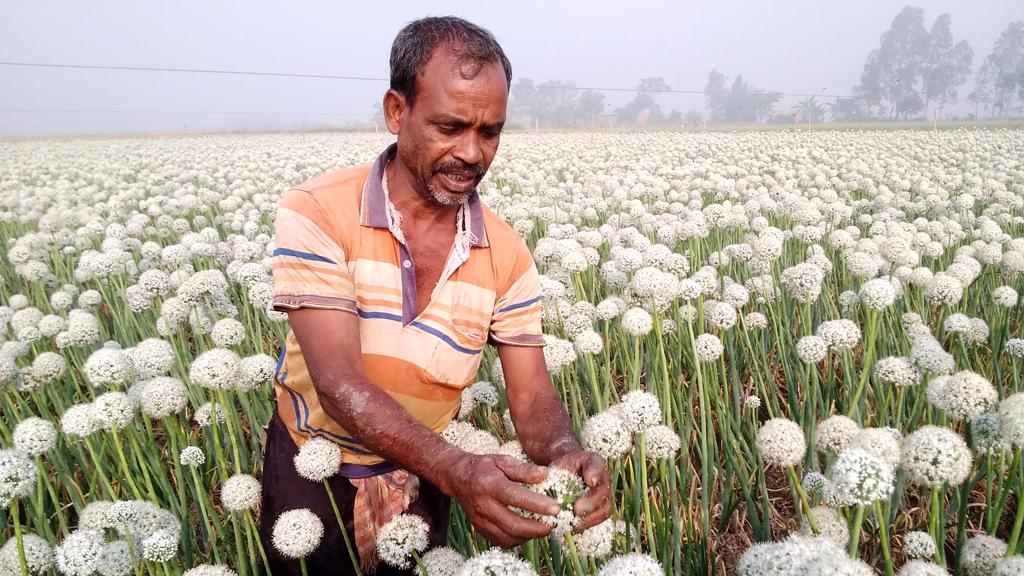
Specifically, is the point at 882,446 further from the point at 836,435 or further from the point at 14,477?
the point at 14,477

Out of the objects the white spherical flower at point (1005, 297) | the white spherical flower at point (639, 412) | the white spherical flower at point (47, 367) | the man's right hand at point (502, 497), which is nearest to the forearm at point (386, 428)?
the man's right hand at point (502, 497)

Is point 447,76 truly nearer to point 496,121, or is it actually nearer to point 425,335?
point 496,121

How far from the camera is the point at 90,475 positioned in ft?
10.7

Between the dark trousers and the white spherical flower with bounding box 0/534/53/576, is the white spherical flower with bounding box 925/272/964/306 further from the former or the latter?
the white spherical flower with bounding box 0/534/53/576

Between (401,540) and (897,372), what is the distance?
2.45 m

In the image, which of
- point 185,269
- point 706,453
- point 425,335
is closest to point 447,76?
point 425,335

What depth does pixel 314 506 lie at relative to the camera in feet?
8.56

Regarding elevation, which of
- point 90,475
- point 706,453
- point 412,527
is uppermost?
point 412,527

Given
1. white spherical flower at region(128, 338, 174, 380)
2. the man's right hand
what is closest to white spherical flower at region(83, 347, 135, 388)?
white spherical flower at region(128, 338, 174, 380)

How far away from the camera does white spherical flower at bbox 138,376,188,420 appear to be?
8.62 feet

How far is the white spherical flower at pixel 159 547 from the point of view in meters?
1.85

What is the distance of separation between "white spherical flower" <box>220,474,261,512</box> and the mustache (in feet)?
4.70

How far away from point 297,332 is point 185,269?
157 inches

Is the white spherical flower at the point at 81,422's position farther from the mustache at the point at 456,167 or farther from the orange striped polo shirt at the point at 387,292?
the mustache at the point at 456,167
